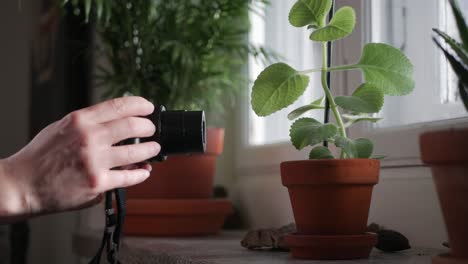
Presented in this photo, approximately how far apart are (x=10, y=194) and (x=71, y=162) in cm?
8

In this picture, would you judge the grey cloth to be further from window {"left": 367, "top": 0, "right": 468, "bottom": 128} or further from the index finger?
window {"left": 367, "top": 0, "right": 468, "bottom": 128}

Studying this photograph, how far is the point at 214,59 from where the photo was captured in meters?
1.45

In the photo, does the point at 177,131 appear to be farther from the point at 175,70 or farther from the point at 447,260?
the point at 175,70

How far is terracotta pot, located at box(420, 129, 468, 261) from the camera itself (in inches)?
24.6

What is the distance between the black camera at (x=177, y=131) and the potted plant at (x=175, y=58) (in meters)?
0.46

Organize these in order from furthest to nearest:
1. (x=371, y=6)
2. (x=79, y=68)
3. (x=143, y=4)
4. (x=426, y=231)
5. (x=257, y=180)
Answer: (x=79, y=68)
(x=257, y=180)
(x=143, y=4)
(x=371, y=6)
(x=426, y=231)

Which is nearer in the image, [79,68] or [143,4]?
[143,4]

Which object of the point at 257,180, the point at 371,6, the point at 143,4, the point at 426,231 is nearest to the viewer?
the point at 426,231

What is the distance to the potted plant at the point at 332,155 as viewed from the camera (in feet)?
2.70

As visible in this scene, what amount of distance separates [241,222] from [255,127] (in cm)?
22

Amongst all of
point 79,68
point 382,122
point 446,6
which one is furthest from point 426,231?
point 79,68

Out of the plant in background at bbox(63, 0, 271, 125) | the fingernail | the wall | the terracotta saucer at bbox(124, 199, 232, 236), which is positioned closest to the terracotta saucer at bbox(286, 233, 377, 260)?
the fingernail

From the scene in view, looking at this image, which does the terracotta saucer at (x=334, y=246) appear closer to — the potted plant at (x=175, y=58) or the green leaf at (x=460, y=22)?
the green leaf at (x=460, y=22)

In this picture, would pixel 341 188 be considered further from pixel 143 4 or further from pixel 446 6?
pixel 143 4
